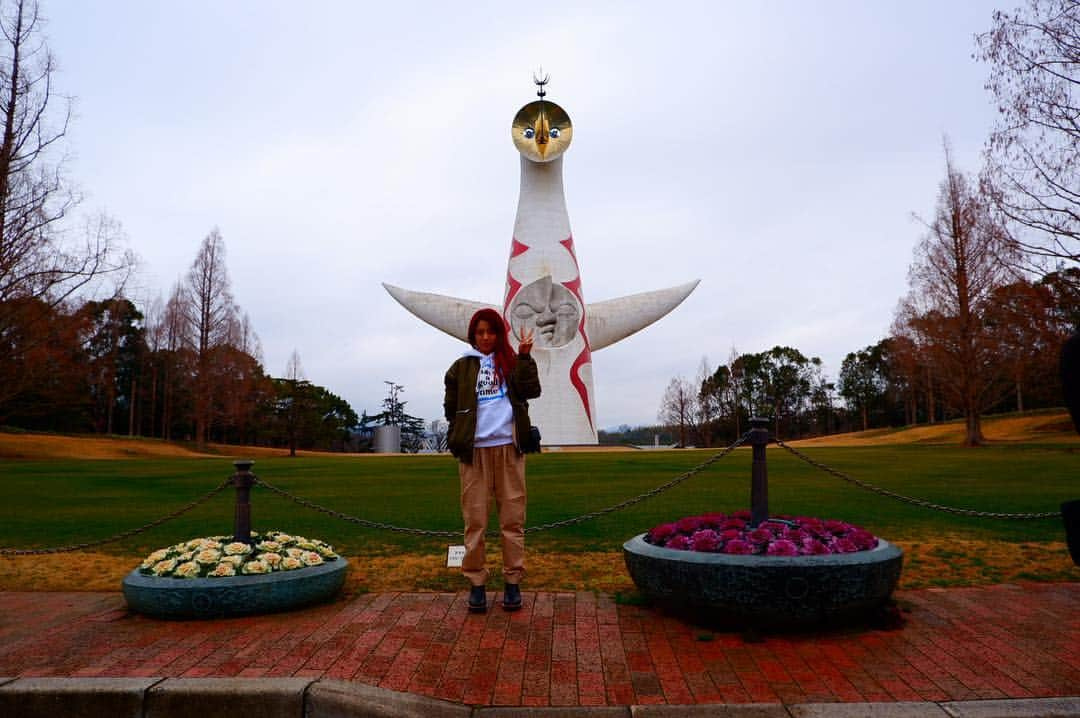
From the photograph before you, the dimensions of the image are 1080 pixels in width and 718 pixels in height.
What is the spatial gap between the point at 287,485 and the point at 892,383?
59124 millimetres

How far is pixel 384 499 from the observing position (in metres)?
11.1

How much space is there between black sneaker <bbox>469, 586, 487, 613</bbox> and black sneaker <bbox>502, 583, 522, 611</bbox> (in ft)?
0.47

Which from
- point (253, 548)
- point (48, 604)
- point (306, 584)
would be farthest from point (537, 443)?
point (48, 604)

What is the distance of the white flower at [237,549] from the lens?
5148 millimetres

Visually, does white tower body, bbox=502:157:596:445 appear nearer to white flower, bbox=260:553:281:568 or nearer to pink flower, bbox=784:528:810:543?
white flower, bbox=260:553:281:568

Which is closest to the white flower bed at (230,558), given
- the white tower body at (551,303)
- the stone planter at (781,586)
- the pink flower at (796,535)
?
the stone planter at (781,586)

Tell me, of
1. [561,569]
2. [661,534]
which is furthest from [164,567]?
[661,534]

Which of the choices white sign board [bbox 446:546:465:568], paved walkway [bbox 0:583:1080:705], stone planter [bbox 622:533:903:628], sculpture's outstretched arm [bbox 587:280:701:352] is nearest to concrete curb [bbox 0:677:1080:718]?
paved walkway [bbox 0:583:1080:705]

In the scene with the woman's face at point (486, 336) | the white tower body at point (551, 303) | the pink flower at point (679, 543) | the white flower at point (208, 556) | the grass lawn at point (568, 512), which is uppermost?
the white tower body at point (551, 303)

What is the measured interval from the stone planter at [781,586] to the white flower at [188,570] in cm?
305

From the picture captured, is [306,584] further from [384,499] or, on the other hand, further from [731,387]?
[731,387]

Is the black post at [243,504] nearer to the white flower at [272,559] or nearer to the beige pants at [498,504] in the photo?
the white flower at [272,559]

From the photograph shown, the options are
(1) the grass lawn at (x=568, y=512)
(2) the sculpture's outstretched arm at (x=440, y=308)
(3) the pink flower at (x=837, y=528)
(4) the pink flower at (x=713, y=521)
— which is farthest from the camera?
(2) the sculpture's outstretched arm at (x=440, y=308)

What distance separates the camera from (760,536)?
4.55 meters
